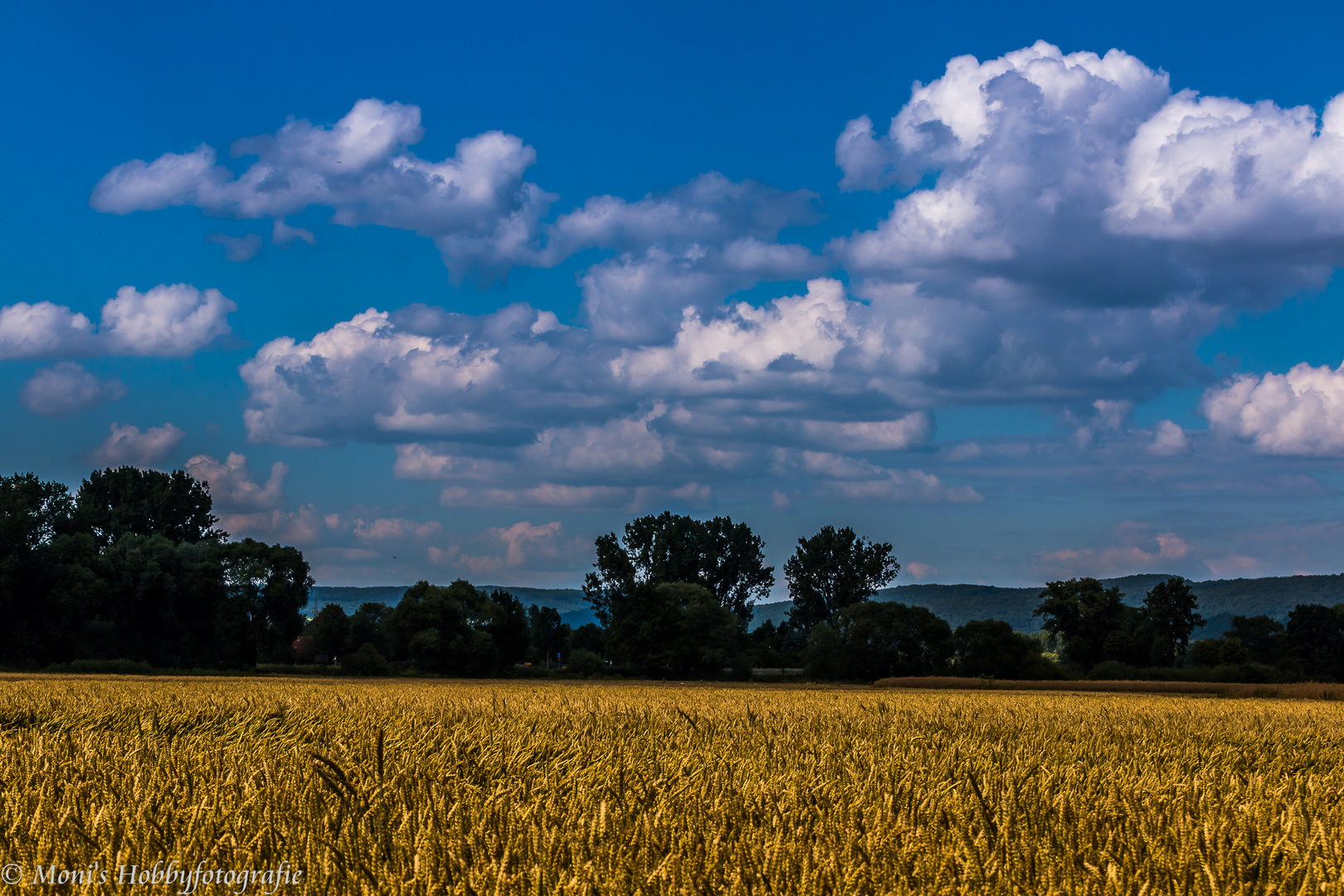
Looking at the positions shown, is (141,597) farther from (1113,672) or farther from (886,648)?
(1113,672)

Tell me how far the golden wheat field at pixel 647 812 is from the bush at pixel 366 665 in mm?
68719

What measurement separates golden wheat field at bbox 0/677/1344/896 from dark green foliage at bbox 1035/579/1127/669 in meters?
78.6

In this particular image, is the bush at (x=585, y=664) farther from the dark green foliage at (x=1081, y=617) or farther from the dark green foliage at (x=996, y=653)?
the dark green foliage at (x=1081, y=617)

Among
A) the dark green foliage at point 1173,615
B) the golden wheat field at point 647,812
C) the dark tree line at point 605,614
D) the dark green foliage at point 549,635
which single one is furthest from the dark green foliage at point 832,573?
the golden wheat field at point 647,812

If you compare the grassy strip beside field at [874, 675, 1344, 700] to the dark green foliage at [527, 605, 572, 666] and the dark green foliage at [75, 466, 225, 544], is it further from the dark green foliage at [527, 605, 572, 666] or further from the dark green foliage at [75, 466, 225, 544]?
the dark green foliage at [527, 605, 572, 666]

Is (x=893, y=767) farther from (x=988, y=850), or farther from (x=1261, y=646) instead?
(x=1261, y=646)

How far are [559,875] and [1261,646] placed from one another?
100m

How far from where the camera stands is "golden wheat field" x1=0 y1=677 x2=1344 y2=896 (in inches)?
Result: 139

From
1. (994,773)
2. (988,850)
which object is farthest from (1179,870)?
(994,773)

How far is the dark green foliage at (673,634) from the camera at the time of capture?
79.4 meters

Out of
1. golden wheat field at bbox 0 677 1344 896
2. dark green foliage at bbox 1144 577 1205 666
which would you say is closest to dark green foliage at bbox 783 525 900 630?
dark green foliage at bbox 1144 577 1205 666

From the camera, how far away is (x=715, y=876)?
11.6 ft

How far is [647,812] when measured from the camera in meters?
4.37

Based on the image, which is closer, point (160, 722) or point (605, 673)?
point (160, 722)
